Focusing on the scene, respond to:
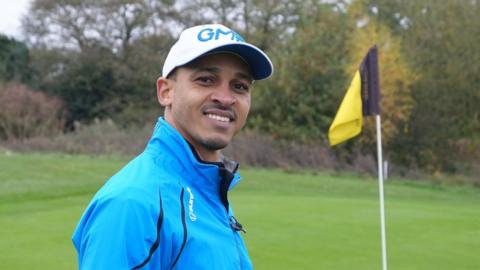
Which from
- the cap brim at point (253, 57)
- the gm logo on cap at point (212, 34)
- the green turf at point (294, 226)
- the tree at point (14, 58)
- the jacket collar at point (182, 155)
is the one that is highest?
the tree at point (14, 58)

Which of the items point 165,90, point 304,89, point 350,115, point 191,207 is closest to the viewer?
point 191,207

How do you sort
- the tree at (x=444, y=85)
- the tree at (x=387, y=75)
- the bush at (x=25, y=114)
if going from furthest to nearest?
the bush at (x=25, y=114), the tree at (x=444, y=85), the tree at (x=387, y=75)

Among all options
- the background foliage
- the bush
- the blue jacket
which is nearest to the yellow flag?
the blue jacket

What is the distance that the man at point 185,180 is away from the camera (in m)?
1.65

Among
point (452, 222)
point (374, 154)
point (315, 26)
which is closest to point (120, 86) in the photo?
point (315, 26)

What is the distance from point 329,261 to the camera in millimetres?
6980

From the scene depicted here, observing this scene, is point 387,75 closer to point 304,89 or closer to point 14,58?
point 304,89

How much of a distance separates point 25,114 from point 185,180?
2880cm

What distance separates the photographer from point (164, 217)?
68.7 inches

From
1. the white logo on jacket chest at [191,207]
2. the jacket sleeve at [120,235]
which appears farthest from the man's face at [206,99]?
the jacket sleeve at [120,235]

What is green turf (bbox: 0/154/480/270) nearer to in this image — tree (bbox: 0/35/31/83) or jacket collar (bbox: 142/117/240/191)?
jacket collar (bbox: 142/117/240/191)

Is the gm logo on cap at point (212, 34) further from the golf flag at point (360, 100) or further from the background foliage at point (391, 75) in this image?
the background foliage at point (391, 75)

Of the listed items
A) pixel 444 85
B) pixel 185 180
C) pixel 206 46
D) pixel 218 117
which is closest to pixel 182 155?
pixel 185 180

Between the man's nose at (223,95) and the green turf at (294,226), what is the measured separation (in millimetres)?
4752
